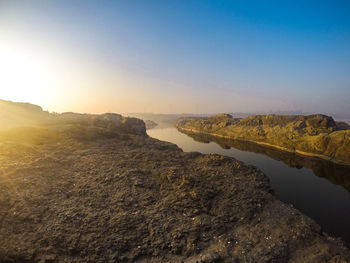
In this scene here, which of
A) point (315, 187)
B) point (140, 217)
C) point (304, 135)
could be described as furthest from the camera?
point (304, 135)

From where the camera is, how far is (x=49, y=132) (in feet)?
96.1

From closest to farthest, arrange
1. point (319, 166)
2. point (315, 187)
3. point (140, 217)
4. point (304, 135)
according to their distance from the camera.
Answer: point (140, 217)
point (315, 187)
point (319, 166)
point (304, 135)

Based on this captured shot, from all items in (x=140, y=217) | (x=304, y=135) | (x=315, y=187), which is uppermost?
(x=304, y=135)

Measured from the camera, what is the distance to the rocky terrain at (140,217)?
9.70 m

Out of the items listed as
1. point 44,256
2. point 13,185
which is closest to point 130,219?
point 44,256

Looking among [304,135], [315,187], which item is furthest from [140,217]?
[304,135]

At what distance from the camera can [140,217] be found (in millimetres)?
12031

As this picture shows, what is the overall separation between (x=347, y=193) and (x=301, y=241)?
20415 mm

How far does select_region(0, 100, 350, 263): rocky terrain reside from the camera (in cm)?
970

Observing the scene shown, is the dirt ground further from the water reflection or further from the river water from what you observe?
the water reflection

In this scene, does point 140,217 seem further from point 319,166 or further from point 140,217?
point 319,166

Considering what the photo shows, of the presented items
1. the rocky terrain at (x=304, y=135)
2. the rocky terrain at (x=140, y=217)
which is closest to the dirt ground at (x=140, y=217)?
the rocky terrain at (x=140, y=217)

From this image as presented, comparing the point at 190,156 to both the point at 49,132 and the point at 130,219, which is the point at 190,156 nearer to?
the point at 130,219

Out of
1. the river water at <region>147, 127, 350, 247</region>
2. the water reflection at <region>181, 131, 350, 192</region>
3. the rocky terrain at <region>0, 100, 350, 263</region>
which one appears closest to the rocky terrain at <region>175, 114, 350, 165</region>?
the water reflection at <region>181, 131, 350, 192</region>
